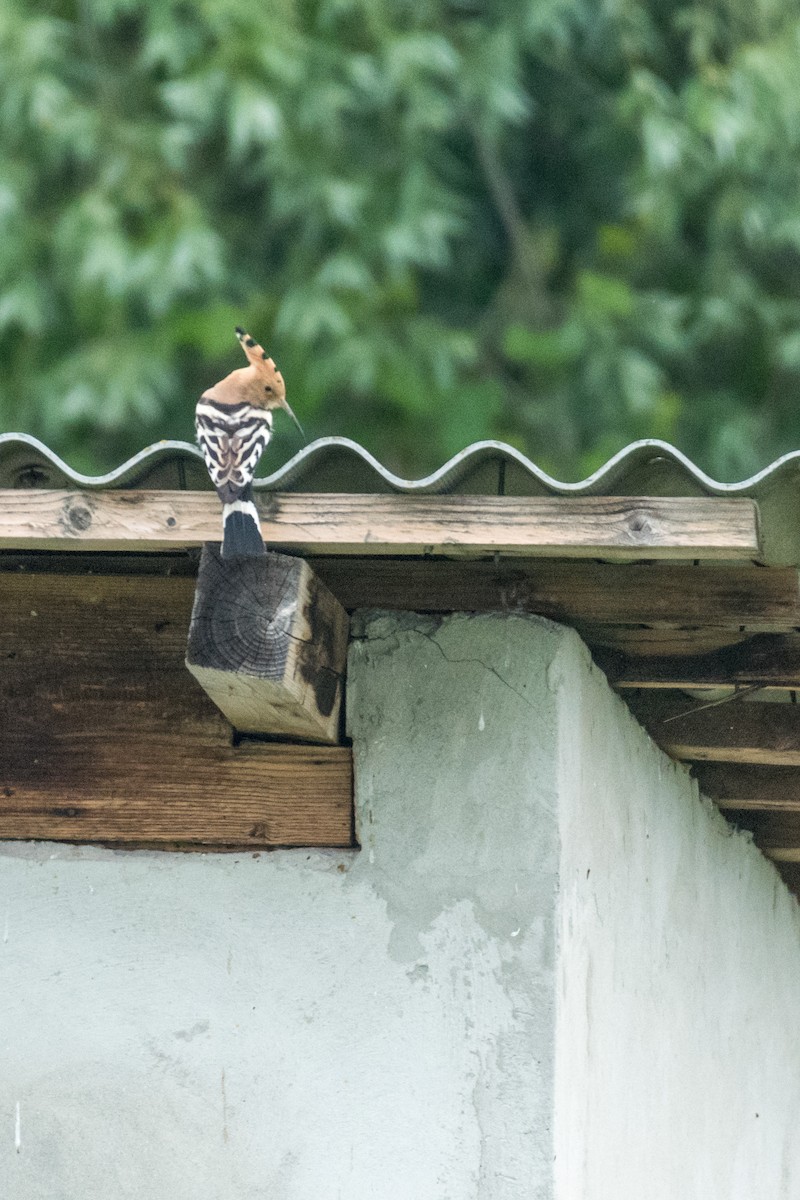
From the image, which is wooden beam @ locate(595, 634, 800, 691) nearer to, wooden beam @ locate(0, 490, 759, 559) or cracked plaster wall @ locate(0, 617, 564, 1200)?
cracked plaster wall @ locate(0, 617, 564, 1200)

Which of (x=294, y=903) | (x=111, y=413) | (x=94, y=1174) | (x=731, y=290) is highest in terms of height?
(x=731, y=290)

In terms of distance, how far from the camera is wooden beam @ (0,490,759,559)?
2.39 m

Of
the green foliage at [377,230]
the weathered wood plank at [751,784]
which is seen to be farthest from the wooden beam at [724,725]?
the green foliage at [377,230]

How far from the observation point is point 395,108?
391 inches

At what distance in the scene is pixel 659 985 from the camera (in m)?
3.48

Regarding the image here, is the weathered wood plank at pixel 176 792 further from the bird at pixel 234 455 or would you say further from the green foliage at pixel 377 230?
the green foliage at pixel 377 230

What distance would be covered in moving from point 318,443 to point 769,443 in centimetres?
750

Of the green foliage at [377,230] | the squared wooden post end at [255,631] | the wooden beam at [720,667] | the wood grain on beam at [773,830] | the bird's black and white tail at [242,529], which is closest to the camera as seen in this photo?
the bird's black and white tail at [242,529]

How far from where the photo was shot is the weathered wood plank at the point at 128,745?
9.46ft

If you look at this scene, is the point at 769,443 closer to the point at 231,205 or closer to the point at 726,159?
the point at 726,159

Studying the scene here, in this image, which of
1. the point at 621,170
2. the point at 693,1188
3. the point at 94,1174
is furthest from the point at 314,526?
the point at 621,170

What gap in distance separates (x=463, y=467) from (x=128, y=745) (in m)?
0.78

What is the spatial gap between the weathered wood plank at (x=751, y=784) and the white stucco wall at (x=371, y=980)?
2.88ft

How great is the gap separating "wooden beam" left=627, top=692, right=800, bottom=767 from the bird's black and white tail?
45.0 inches
